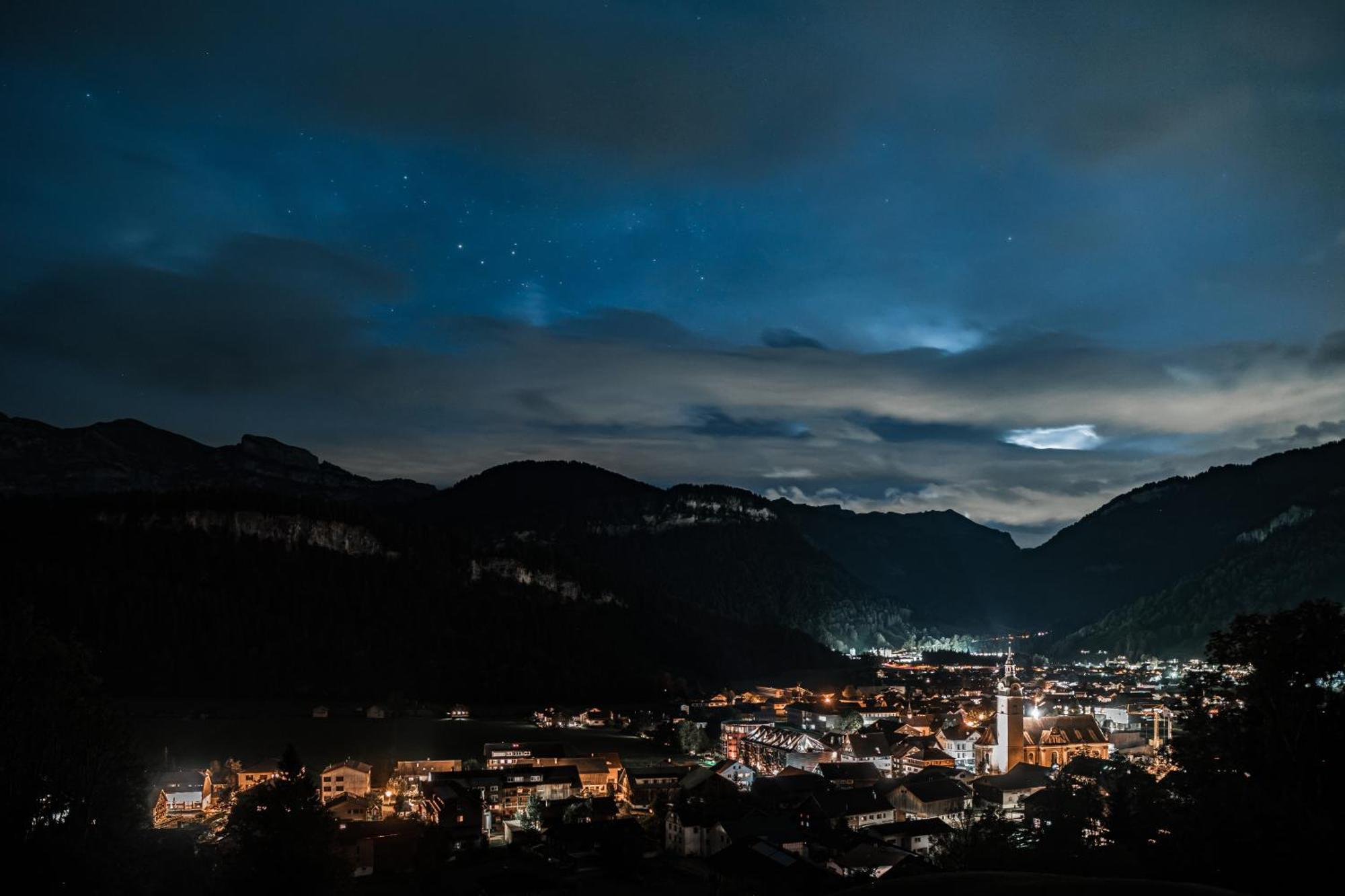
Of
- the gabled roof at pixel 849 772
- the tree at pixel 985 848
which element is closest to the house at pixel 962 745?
the gabled roof at pixel 849 772

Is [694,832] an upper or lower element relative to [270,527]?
lower

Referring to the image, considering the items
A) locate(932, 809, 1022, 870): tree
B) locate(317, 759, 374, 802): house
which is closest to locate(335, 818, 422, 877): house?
locate(317, 759, 374, 802): house

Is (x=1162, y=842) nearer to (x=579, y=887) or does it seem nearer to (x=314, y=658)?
(x=579, y=887)

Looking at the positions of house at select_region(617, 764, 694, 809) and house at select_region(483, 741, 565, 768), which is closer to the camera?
house at select_region(617, 764, 694, 809)

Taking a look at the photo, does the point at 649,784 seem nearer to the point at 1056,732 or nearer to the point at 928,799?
the point at 928,799

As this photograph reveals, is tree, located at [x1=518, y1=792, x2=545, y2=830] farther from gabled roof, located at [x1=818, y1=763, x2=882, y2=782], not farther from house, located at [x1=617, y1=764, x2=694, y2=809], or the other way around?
gabled roof, located at [x1=818, y1=763, x2=882, y2=782]

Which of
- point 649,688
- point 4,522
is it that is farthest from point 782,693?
point 4,522

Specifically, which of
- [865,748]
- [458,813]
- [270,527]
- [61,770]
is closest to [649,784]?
[458,813]
